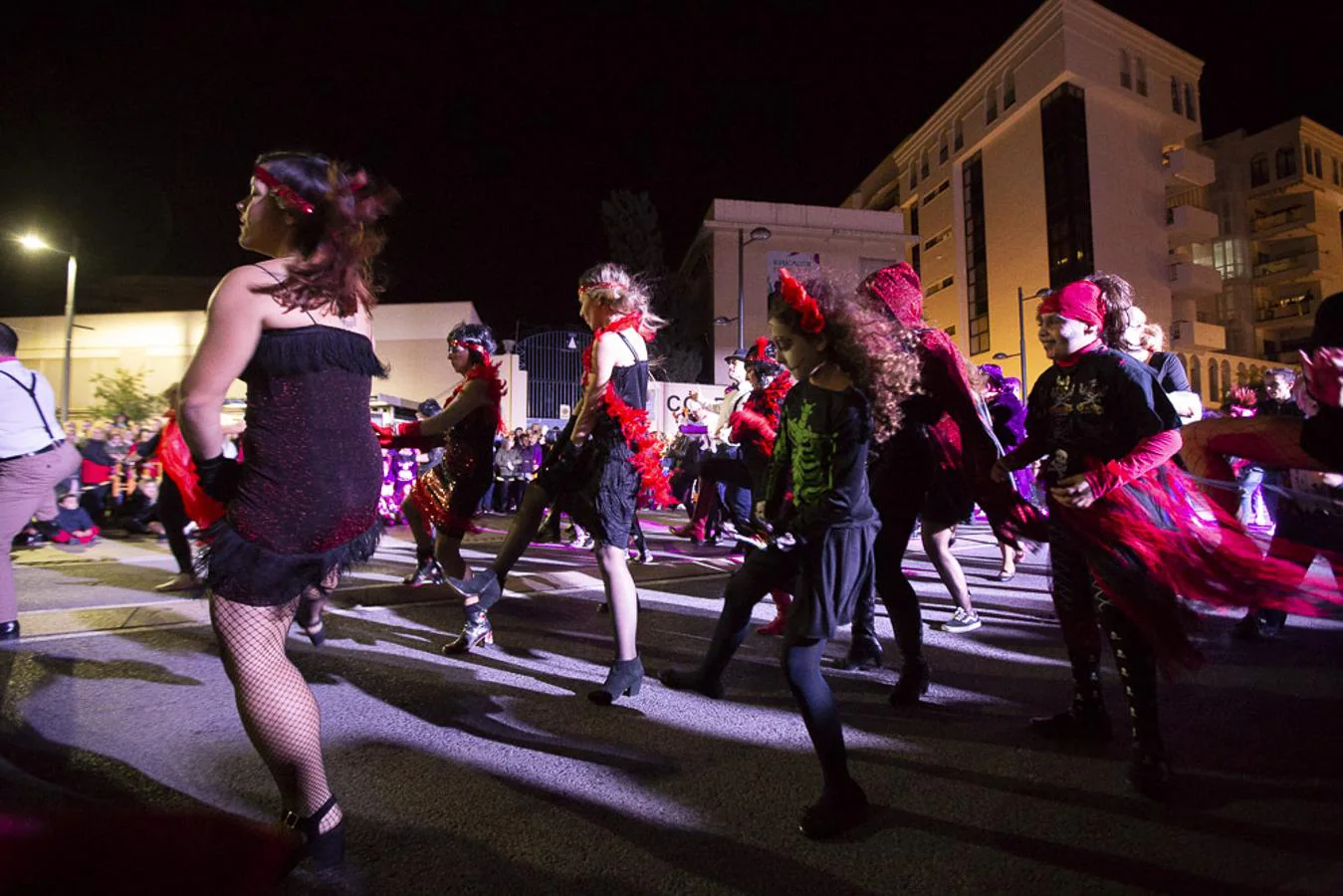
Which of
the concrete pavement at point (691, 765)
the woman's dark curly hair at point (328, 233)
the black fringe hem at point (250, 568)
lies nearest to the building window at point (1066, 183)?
the concrete pavement at point (691, 765)

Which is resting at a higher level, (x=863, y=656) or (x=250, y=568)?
(x=250, y=568)

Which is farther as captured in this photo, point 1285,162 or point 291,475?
point 1285,162

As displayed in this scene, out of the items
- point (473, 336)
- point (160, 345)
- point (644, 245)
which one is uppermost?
point (644, 245)

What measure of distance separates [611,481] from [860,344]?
148cm

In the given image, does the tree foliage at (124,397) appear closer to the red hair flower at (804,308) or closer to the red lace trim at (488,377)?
the red lace trim at (488,377)

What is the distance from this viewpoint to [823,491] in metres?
2.54

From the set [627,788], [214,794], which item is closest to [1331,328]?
[627,788]

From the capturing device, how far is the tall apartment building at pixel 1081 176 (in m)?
29.5

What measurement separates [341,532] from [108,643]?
3.60 metres

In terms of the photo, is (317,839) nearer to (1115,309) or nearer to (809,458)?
(809,458)

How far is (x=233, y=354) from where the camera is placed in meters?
1.93

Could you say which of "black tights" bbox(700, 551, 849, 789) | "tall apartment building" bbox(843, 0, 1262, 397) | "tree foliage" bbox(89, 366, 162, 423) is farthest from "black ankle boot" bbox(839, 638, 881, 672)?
"tall apartment building" bbox(843, 0, 1262, 397)

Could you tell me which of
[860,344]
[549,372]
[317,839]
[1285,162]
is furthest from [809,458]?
[1285,162]

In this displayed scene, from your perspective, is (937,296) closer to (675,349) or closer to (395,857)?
(675,349)
